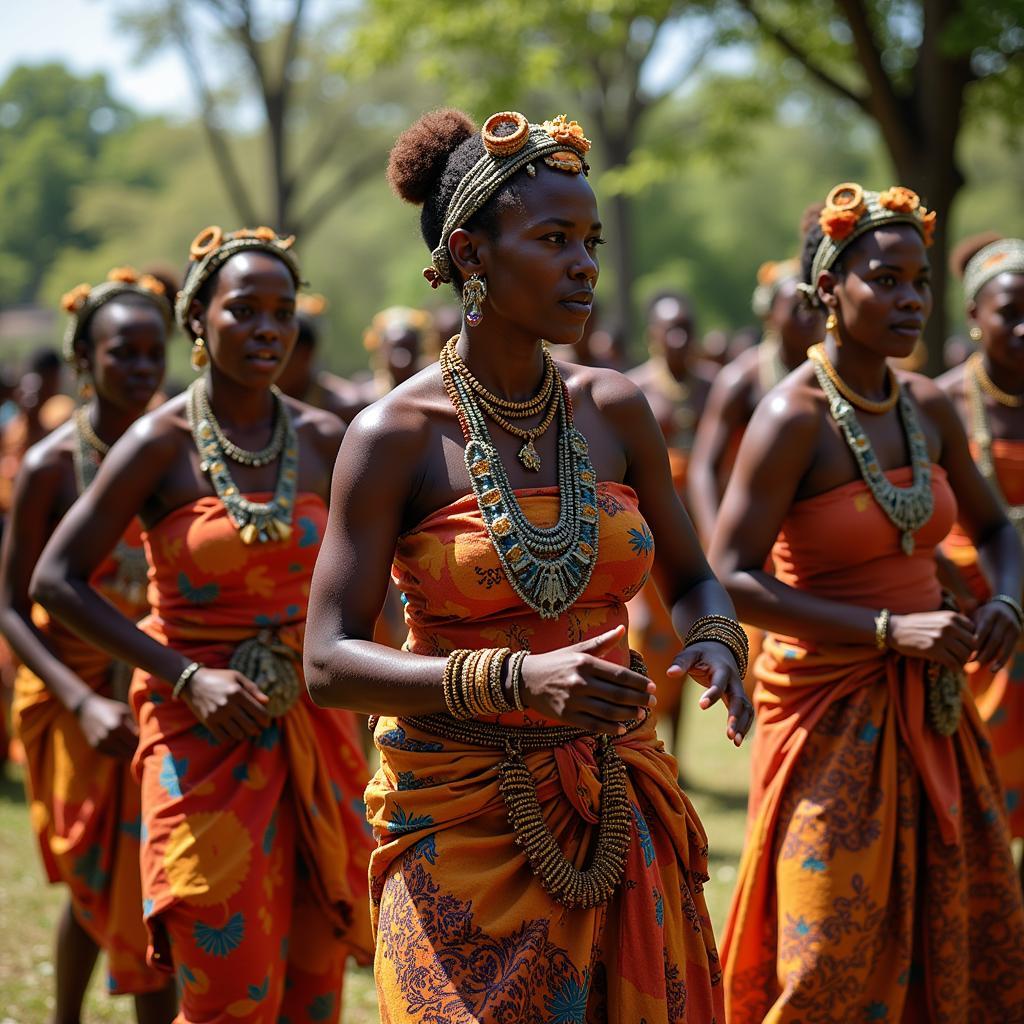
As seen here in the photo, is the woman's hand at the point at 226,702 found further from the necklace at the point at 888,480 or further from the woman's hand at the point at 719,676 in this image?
the necklace at the point at 888,480

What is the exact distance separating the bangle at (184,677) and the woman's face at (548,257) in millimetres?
1732

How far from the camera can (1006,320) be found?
237 inches

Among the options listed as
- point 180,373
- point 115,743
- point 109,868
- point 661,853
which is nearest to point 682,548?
point 661,853

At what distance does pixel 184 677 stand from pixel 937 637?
2171mm

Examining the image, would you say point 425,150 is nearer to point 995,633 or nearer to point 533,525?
point 533,525

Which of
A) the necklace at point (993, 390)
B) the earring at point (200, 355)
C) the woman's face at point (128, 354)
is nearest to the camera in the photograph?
the earring at point (200, 355)

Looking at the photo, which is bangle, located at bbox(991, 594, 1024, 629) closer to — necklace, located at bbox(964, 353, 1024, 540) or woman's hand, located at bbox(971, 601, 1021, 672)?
woman's hand, located at bbox(971, 601, 1021, 672)

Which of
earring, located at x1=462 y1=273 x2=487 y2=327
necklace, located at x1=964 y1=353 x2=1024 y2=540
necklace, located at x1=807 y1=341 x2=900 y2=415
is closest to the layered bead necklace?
earring, located at x1=462 y1=273 x2=487 y2=327

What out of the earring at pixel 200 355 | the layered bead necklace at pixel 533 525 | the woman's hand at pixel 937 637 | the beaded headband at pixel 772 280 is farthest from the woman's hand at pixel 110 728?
the beaded headband at pixel 772 280

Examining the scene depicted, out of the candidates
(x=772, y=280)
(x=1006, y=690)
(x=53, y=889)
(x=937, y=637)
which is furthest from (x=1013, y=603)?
(x=53, y=889)

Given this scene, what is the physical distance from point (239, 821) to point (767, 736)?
1641 mm

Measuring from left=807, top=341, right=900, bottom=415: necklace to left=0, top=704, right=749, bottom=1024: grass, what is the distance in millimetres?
2716

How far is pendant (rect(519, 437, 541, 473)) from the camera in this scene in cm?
326

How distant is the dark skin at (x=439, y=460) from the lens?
3.05 meters
